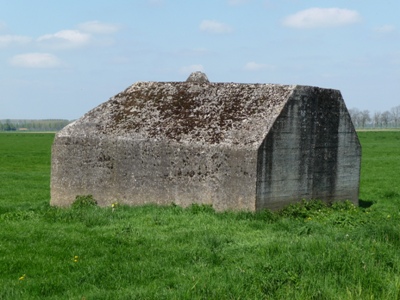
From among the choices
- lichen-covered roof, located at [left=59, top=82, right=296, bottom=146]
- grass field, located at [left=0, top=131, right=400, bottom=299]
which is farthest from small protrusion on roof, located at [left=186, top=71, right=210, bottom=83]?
grass field, located at [left=0, top=131, right=400, bottom=299]

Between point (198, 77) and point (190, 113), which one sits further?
point (198, 77)

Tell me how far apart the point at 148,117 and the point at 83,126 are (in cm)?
140

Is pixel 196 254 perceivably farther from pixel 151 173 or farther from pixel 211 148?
pixel 151 173

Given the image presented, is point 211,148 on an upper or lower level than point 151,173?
upper

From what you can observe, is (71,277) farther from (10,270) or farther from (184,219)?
(184,219)

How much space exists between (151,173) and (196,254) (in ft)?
13.0

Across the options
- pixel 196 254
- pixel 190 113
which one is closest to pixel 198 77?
pixel 190 113

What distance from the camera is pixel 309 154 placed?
11.6m

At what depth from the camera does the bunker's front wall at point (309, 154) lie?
10719 millimetres

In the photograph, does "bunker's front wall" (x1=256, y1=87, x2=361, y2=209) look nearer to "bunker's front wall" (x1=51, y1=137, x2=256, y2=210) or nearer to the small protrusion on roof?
"bunker's front wall" (x1=51, y1=137, x2=256, y2=210)

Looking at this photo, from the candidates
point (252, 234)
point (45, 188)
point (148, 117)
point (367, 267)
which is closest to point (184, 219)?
point (252, 234)

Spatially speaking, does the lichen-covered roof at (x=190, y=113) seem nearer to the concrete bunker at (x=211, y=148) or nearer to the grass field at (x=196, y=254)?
the concrete bunker at (x=211, y=148)

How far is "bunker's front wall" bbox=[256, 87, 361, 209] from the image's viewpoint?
35.2ft

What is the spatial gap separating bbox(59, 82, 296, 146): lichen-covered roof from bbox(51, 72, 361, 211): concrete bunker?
2cm
